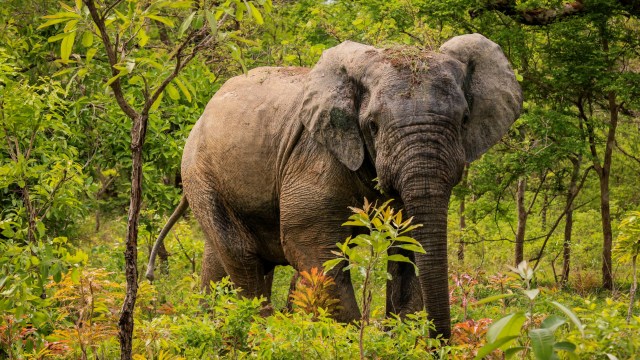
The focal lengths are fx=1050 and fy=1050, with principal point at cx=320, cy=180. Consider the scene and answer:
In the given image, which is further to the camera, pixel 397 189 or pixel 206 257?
pixel 206 257

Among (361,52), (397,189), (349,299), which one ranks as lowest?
(349,299)

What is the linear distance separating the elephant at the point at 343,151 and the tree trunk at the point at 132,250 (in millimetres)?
2086

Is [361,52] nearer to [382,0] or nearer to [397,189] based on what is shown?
[397,189]

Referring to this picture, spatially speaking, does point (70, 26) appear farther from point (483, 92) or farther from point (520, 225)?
point (520, 225)

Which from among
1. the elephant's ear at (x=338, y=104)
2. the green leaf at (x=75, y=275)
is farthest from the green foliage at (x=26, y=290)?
the elephant's ear at (x=338, y=104)

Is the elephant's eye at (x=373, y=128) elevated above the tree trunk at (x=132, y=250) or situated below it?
above

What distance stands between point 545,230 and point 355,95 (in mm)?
9509

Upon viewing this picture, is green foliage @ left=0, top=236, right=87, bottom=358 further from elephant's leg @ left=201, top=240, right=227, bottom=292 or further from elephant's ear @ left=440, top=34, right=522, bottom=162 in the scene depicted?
elephant's leg @ left=201, top=240, right=227, bottom=292

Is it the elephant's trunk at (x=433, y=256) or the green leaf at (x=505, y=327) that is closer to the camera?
the green leaf at (x=505, y=327)

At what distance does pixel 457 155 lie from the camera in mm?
6906

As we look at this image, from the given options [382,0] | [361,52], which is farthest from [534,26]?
[361,52]

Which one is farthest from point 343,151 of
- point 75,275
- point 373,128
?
point 75,275

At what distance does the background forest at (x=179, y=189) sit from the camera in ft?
16.2

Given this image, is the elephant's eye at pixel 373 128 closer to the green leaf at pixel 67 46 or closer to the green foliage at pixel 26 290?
the green foliage at pixel 26 290
